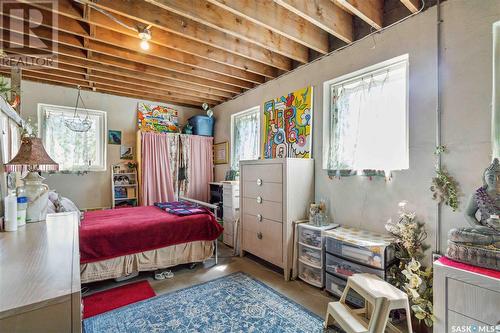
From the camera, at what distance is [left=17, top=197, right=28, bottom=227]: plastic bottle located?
1582mm

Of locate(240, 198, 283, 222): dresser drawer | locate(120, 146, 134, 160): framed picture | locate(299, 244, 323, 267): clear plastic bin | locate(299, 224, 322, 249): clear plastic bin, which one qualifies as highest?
locate(120, 146, 134, 160): framed picture

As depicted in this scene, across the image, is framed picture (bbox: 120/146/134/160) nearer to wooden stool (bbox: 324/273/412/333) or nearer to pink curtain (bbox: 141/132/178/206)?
pink curtain (bbox: 141/132/178/206)

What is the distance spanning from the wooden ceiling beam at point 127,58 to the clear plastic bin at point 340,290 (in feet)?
9.80

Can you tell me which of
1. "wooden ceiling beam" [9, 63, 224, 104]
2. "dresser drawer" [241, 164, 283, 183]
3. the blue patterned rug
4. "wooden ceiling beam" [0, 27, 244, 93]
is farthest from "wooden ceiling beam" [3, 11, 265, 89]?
the blue patterned rug

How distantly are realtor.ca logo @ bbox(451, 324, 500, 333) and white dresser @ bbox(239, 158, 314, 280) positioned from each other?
4.85 feet

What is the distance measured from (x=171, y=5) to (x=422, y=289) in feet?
9.91

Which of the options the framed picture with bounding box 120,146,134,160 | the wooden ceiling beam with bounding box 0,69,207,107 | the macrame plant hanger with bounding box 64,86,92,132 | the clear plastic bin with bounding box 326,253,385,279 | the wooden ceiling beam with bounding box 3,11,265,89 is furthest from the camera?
the framed picture with bounding box 120,146,134,160

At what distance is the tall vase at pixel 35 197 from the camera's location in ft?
5.65

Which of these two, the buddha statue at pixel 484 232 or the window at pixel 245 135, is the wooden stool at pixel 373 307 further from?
the window at pixel 245 135

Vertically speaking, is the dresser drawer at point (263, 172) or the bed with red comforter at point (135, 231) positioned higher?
the dresser drawer at point (263, 172)

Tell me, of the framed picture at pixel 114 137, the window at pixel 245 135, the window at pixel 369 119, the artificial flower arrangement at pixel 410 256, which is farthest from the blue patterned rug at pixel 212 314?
the framed picture at pixel 114 137

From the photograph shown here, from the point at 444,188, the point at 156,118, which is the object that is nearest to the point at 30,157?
the point at 444,188

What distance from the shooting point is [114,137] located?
13.9ft

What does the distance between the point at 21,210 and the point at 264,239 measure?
7.49 ft
